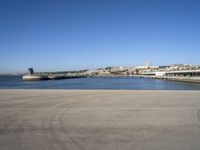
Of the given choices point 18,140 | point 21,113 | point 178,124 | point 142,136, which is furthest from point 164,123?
point 21,113

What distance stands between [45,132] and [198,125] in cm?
385

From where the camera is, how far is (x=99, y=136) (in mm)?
5820

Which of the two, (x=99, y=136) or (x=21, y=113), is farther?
(x=21, y=113)

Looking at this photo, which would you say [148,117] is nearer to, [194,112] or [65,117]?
[194,112]

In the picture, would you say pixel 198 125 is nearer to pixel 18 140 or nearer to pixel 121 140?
pixel 121 140

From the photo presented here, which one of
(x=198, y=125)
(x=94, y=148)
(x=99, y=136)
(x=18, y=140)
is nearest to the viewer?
(x=94, y=148)

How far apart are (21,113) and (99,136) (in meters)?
3.88

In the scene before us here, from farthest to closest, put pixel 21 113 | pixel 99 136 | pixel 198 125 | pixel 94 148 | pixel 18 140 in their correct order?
pixel 21 113, pixel 198 125, pixel 99 136, pixel 18 140, pixel 94 148

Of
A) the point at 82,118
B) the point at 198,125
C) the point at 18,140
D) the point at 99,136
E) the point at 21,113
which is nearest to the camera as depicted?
the point at 18,140

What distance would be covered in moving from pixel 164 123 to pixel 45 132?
3.15m

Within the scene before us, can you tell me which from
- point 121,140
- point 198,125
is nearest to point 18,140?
point 121,140

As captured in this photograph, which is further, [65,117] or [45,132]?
[65,117]

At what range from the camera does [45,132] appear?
20.0 feet

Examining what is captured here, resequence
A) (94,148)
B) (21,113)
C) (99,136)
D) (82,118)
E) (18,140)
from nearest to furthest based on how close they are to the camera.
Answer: (94,148)
(18,140)
(99,136)
(82,118)
(21,113)
